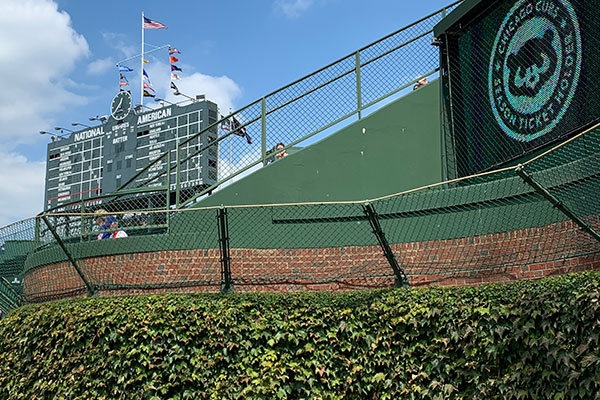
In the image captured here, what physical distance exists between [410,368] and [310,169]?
166 inches

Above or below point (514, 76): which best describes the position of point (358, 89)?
above

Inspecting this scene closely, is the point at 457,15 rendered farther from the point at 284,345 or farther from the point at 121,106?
the point at 121,106

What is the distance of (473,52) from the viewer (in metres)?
9.98

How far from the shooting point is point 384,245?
785 centimetres

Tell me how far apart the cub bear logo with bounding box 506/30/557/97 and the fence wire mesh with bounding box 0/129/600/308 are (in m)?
1.10

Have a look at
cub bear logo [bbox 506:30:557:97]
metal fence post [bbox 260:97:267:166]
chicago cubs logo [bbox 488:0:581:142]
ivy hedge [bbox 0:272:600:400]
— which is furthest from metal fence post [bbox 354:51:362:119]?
ivy hedge [bbox 0:272:600:400]

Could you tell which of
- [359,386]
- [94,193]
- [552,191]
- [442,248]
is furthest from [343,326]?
[94,193]

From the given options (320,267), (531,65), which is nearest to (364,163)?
(320,267)

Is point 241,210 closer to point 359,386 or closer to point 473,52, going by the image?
point 359,386

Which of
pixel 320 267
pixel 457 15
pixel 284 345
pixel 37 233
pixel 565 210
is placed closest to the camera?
pixel 565 210

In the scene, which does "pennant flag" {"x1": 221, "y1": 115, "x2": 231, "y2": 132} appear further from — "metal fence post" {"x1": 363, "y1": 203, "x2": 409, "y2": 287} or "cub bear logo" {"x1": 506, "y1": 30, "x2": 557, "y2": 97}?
"cub bear logo" {"x1": 506, "y1": 30, "x2": 557, "y2": 97}

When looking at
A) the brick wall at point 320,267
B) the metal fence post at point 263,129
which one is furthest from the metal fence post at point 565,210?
the metal fence post at point 263,129

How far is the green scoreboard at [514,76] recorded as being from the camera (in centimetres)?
788

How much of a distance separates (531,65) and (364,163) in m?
2.88
